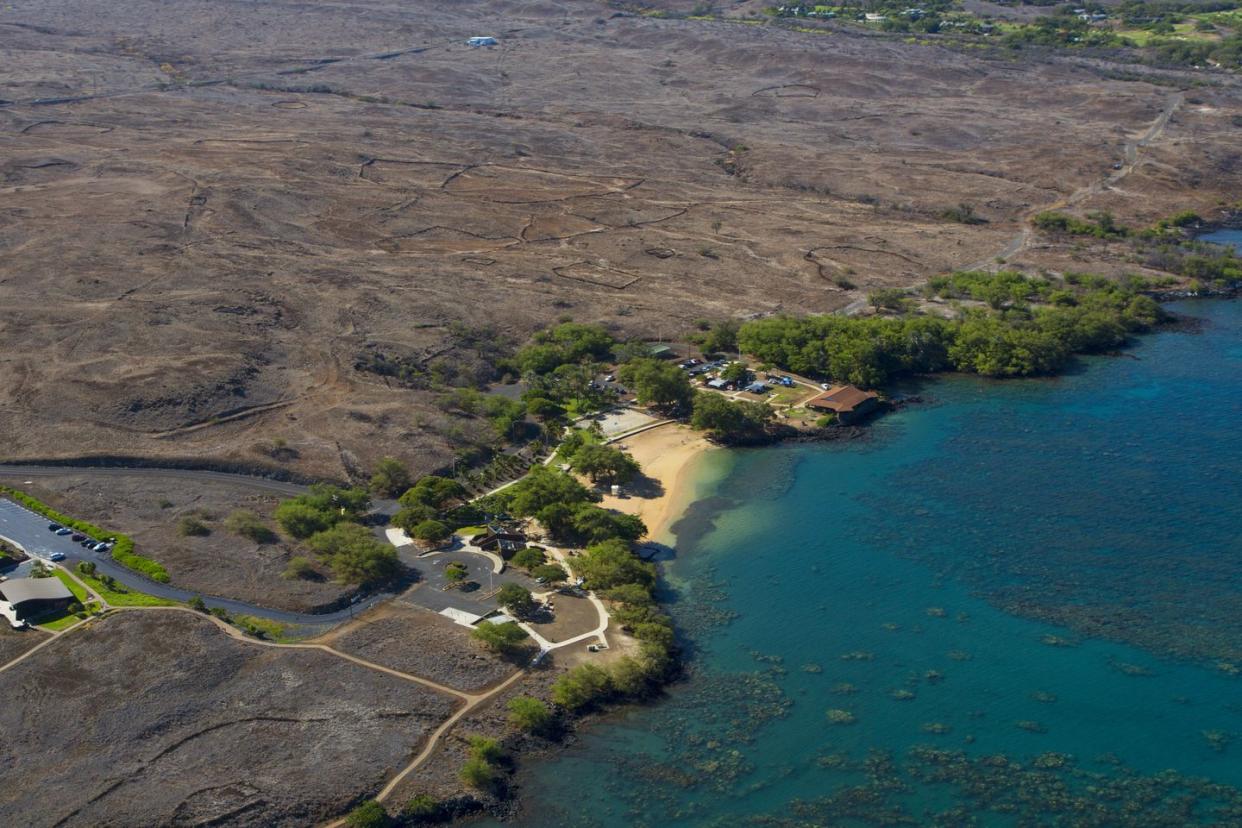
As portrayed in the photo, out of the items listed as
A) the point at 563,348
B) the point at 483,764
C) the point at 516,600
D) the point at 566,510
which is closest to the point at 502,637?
the point at 516,600

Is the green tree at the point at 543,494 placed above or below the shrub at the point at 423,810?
above

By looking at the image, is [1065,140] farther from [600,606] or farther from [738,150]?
[600,606]

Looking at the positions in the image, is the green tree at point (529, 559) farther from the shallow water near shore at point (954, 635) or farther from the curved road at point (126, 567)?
the shallow water near shore at point (954, 635)

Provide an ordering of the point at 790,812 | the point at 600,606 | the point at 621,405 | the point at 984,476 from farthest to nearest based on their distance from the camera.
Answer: the point at 621,405
the point at 984,476
the point at 600,606
the point at 790,812

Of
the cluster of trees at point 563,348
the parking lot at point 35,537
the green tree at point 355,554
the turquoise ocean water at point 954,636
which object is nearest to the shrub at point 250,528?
the green tree at point 355,554

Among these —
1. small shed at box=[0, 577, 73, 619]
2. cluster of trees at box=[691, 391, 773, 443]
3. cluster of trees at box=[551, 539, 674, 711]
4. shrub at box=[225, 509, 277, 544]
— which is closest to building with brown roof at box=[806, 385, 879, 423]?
cluster of trees at box=[691, 391, 773, 443]

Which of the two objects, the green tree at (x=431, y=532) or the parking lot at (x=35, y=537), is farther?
the green tree at (x=431, y=532)

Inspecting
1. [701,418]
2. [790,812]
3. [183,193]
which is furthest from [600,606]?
[183,193]
